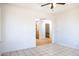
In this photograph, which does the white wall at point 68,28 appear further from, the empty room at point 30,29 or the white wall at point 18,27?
the white wall at point 18,27

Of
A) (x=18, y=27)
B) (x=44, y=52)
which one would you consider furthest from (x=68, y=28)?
(x=18, y=27)

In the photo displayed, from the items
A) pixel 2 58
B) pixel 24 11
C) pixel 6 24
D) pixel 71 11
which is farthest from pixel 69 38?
pixel 2 58

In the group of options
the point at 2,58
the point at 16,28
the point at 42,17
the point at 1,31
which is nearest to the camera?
the point at 2,58

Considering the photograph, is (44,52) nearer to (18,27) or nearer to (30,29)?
(30,29)

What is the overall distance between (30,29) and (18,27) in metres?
0.78

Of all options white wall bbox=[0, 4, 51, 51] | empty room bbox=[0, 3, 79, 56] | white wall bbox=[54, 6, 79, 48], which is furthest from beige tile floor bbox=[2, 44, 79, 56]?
white wall bbox=[54, 6, 79, 48]

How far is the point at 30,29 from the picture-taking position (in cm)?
582

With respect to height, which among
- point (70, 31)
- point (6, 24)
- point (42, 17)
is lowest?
point (70, 31)

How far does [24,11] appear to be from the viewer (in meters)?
5.54

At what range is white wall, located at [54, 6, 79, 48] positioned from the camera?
18.0ft

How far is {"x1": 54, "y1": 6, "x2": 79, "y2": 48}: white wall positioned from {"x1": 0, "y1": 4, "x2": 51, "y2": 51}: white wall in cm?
157

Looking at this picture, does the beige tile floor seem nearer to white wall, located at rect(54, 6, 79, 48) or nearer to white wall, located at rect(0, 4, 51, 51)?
white wall, located at rect(0, 4, 51, 51)

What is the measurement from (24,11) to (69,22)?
107 inches

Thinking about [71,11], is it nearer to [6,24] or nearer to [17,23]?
[17,23]
